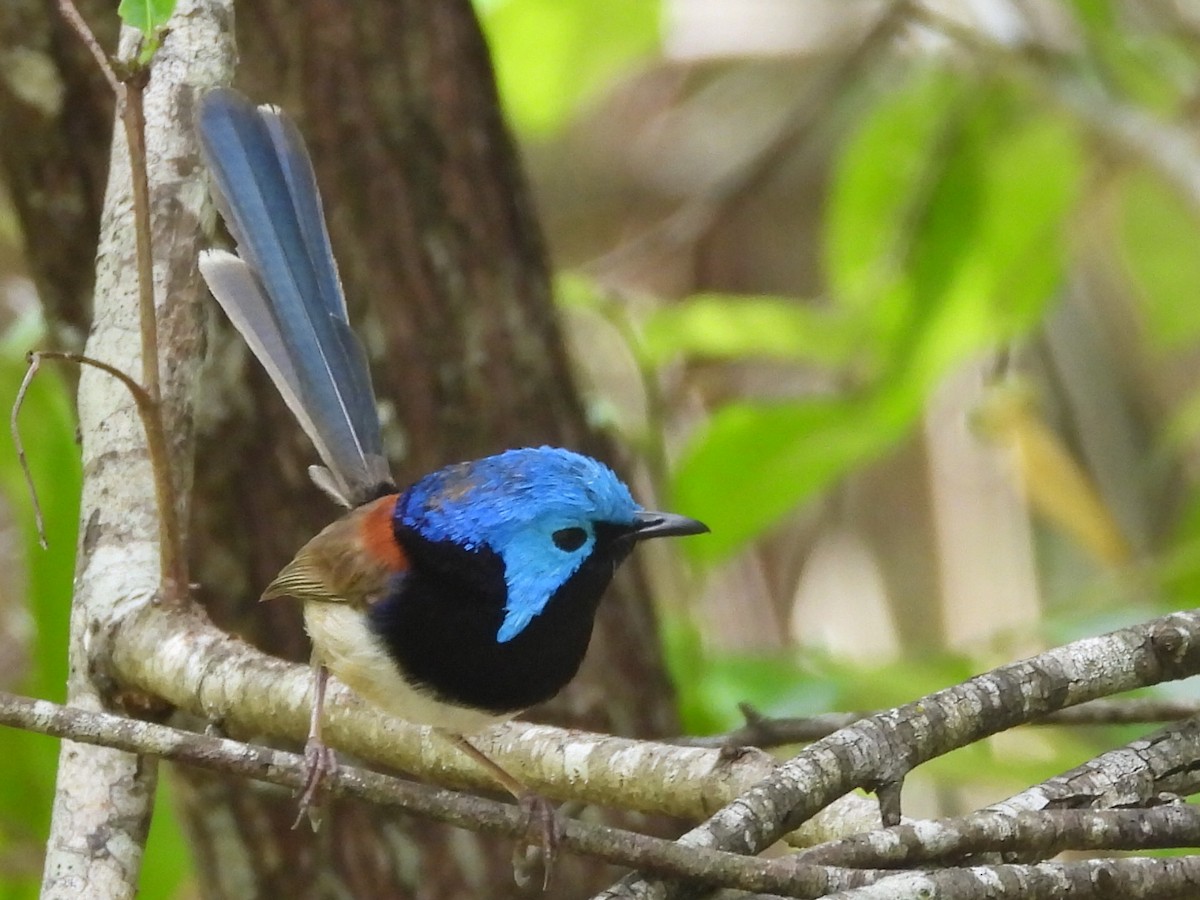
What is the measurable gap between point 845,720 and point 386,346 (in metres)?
1.38

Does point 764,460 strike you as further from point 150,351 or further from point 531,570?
point 150,351

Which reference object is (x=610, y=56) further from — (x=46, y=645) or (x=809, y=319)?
(x=46, y=645)

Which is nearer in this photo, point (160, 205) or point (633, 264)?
point (160, 205)

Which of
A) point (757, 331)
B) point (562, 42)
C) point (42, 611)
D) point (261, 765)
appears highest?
point (562, 42)

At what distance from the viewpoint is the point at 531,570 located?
2170mm

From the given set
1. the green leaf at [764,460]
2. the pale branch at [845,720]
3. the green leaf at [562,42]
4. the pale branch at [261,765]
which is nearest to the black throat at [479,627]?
the pale branch at [845,720]

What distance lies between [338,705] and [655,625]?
1276 millimetres

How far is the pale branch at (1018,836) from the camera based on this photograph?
1.46m

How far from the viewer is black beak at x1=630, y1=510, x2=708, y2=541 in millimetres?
2182

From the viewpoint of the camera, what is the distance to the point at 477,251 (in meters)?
3.29

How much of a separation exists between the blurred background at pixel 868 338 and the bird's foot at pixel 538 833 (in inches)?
35.4

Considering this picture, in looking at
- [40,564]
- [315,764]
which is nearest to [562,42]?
[40,564]

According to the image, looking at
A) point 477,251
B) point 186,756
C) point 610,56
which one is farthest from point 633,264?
point 186,756

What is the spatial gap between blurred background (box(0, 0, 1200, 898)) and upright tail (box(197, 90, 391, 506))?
675 mm
